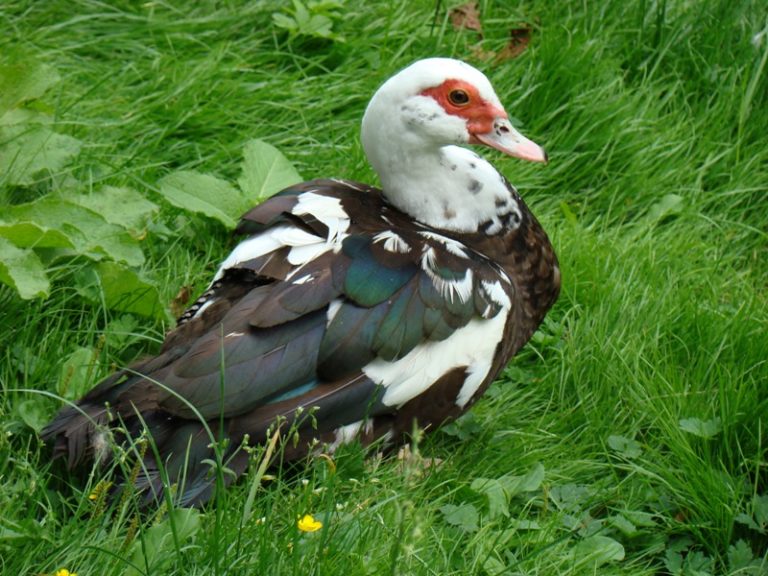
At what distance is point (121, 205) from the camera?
378 centimetres

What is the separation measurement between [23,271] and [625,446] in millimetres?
1638

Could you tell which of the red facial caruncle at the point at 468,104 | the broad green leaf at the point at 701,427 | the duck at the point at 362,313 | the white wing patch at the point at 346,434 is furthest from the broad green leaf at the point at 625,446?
the red facial caruncle at the point at 468,104

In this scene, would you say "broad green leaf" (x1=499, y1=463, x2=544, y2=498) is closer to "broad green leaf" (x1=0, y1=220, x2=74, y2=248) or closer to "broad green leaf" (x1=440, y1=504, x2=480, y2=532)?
"broad green leaf" (x1=440, y1=504, x2=480, y2=532)

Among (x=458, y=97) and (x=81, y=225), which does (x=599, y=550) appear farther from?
(x=81, y=225)

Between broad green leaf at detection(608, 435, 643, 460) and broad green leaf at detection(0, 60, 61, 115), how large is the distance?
6.44 ft

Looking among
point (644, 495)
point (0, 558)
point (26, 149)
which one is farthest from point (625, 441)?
point (26, 149)

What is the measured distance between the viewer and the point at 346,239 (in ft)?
10.7

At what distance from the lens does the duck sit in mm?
3010

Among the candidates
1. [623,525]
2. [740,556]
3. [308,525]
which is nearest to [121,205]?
[308,525]

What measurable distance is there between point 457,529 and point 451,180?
954mm

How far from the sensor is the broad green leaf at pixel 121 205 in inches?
148

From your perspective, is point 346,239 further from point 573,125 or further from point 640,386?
point 573,125

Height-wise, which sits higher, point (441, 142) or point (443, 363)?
point (441, 142)

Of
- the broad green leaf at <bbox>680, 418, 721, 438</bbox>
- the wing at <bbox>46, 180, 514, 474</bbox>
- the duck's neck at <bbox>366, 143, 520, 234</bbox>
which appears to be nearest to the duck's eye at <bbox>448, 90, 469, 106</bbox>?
the duck's neck at <bbox>366, 143, 520, 234</bbox>
